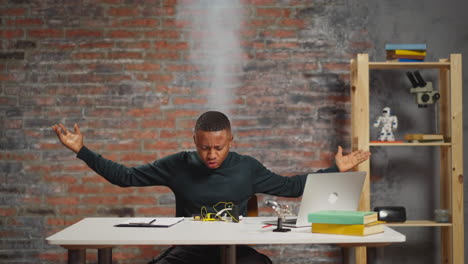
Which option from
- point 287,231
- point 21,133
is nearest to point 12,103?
point 21,133

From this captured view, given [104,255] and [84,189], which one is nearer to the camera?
[104,255]

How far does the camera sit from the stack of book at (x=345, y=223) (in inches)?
87.2

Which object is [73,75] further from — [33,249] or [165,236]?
[165,236]

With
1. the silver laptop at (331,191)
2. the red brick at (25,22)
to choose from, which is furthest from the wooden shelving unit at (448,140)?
the red brick at (25,22)

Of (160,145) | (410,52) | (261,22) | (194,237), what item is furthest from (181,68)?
(194,237)

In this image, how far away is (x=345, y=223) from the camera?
2.24 m

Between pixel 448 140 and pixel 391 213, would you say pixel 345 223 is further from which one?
pixel 448 140

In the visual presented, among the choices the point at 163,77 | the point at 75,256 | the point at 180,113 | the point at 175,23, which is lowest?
the point at 75,256

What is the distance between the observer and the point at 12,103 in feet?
13.8

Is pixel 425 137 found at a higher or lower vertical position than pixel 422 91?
lower

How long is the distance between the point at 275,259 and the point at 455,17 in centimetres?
233

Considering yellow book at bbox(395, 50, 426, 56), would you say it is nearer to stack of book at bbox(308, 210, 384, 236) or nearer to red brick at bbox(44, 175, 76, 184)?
stack of book at bbox(308, 210, 384, 236)

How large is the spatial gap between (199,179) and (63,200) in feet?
5.37

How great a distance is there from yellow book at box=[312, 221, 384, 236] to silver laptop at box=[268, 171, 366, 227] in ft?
0.41
